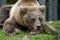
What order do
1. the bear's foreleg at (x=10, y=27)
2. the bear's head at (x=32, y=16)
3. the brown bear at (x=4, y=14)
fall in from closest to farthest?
the bear's head at (x=32, y=16)
the bear's foreleg at (x=10, y=27)
the brown bear at (x=4, y=14)

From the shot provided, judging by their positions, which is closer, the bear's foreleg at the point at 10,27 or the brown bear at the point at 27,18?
the brown bear at the point at 27,18

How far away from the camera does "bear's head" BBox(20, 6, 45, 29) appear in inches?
249

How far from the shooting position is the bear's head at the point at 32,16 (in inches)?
249

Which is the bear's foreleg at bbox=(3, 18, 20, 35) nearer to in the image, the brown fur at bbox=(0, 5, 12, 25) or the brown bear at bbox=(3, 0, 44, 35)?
the brown bear at bbox=(3, 0, 44, 35)

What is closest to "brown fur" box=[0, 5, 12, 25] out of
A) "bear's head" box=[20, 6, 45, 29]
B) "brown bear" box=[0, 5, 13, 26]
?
"brown bear" box=[0, 5, 13, 26]

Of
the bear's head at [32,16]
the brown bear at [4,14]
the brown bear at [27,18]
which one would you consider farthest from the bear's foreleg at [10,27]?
the brown bear at [4,14]

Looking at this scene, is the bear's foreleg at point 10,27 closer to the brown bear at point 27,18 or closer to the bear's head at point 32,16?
the brown bear at point 27,18

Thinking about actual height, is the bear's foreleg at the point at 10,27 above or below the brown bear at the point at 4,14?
below

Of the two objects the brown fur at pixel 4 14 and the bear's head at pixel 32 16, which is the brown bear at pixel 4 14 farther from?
the bear's head at pixel 32 16

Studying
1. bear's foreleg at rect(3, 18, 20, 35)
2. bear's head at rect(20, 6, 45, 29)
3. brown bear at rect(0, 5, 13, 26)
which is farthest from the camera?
brown bear at rect(0, 5, 13, 26)

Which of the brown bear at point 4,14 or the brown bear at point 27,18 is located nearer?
the brown bear at point 27,18

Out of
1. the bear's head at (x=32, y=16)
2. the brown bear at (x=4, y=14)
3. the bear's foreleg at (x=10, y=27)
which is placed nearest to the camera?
the bear's head at (x=32, y=16)

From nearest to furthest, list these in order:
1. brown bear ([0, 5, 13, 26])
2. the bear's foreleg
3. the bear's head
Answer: the bear's head
the bear's foreleg
brown bear ([0, 5, 13, 26])

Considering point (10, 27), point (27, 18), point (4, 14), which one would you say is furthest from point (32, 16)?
point (4, 14)
